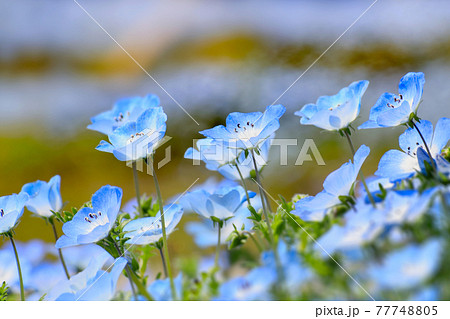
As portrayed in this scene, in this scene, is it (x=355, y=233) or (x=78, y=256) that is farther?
(x=78, y=256)

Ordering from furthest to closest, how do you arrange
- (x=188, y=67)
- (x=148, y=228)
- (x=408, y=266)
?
(x=188, y=67), (x=148, y=228), (x=408, y=266)

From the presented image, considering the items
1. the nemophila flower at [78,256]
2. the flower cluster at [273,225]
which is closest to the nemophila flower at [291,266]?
the flower cluster at [273,225]

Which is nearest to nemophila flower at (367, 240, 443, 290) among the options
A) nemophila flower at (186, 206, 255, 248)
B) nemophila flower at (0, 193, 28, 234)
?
nemophila flower at (186, 206, 255, 248)

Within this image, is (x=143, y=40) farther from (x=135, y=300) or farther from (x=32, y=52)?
(x=135, y=300)

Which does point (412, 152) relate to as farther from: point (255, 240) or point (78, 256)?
point (78, 256)

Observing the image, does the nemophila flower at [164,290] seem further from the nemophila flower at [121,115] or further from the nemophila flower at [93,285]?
the nemophila flower at [121,115]

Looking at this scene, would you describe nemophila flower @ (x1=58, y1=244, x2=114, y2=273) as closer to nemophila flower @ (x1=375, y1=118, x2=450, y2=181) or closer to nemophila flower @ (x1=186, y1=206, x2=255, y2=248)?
nemophila flower @ (x1=186, y1=206, x2=255, y2=248)

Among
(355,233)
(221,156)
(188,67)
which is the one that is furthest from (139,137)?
(188,67)
